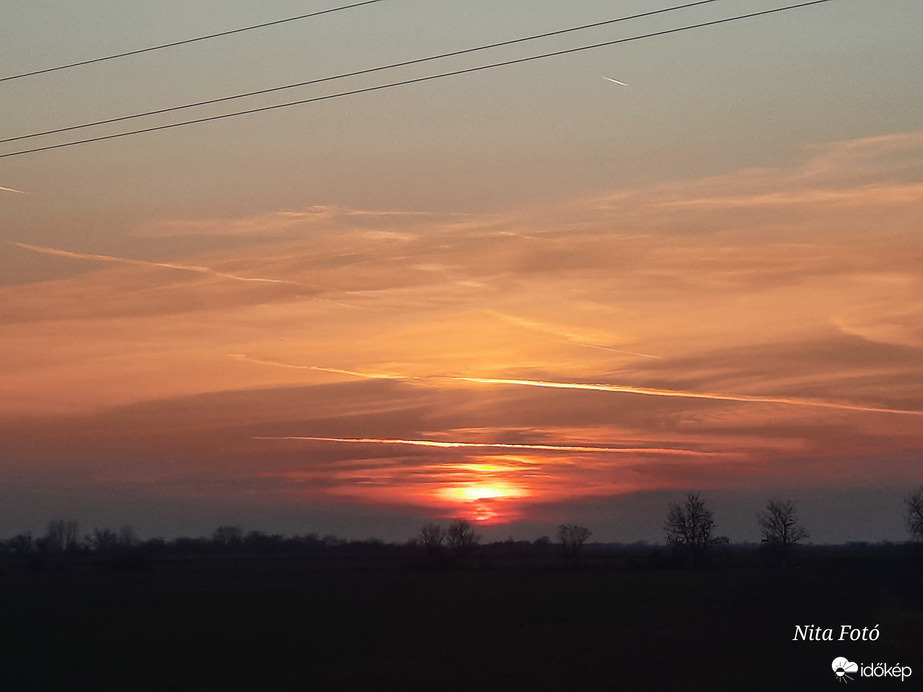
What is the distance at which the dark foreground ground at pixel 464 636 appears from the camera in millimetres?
32906

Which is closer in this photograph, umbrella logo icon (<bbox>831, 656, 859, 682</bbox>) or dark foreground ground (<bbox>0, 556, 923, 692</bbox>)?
umbrella logo icon (<bbox>831, 656, 859, 682</bbox>)

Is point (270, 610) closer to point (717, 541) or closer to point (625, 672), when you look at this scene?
point (625, 672)

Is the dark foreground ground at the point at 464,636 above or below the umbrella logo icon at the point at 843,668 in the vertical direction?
below

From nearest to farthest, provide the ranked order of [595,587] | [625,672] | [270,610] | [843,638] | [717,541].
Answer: [625,672], [843,638], [270,610], [595,587], [717,541]

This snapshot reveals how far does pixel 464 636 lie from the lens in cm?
4712

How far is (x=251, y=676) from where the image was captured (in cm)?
3684

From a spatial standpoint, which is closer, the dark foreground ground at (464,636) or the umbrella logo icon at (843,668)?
the umbrella logo icon at (843,668)

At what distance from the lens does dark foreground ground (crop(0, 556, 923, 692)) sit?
32906 millimetres

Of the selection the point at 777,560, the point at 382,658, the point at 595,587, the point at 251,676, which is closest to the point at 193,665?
the point at 251,676

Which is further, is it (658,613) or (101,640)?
(658,613)

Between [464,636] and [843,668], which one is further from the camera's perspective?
[464,636]

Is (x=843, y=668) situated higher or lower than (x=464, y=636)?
higher

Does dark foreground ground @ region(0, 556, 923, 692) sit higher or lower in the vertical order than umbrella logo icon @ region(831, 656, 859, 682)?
lower

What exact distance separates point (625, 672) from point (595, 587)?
165 feet
